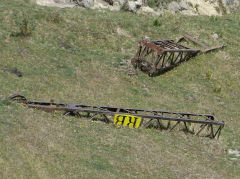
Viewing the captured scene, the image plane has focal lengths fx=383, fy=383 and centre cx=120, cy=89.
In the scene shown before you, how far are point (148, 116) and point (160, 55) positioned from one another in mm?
8436

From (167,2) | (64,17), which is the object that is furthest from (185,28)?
(64,17)

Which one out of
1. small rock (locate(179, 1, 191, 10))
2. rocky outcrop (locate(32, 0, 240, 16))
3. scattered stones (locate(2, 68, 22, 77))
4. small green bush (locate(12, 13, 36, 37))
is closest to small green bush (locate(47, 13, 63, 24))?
small green bush (locate(12, 13, 36, 37))

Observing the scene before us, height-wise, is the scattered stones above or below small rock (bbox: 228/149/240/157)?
above

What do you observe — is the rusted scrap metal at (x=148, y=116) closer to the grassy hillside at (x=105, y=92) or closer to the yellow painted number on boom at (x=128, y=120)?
the yellow painted number on boom at (x=128, y=120)

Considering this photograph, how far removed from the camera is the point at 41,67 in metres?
20.9

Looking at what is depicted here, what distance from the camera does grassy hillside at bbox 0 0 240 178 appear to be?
1306 centimetres

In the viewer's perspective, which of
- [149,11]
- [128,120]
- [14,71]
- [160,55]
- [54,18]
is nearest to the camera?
[128,120]

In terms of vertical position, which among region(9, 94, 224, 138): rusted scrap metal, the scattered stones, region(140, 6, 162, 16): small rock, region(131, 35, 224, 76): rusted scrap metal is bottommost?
region(9, 94, 224, 138): rusted scrap metal

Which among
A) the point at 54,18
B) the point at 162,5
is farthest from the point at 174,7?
the point at 54,18

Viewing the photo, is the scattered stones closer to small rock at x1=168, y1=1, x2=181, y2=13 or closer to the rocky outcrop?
the rocky outcrop

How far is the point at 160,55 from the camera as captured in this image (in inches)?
978

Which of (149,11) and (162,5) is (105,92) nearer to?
(149,11)

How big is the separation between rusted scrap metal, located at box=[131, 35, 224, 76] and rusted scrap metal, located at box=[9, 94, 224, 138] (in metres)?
4.65

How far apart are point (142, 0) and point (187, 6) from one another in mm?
4680
